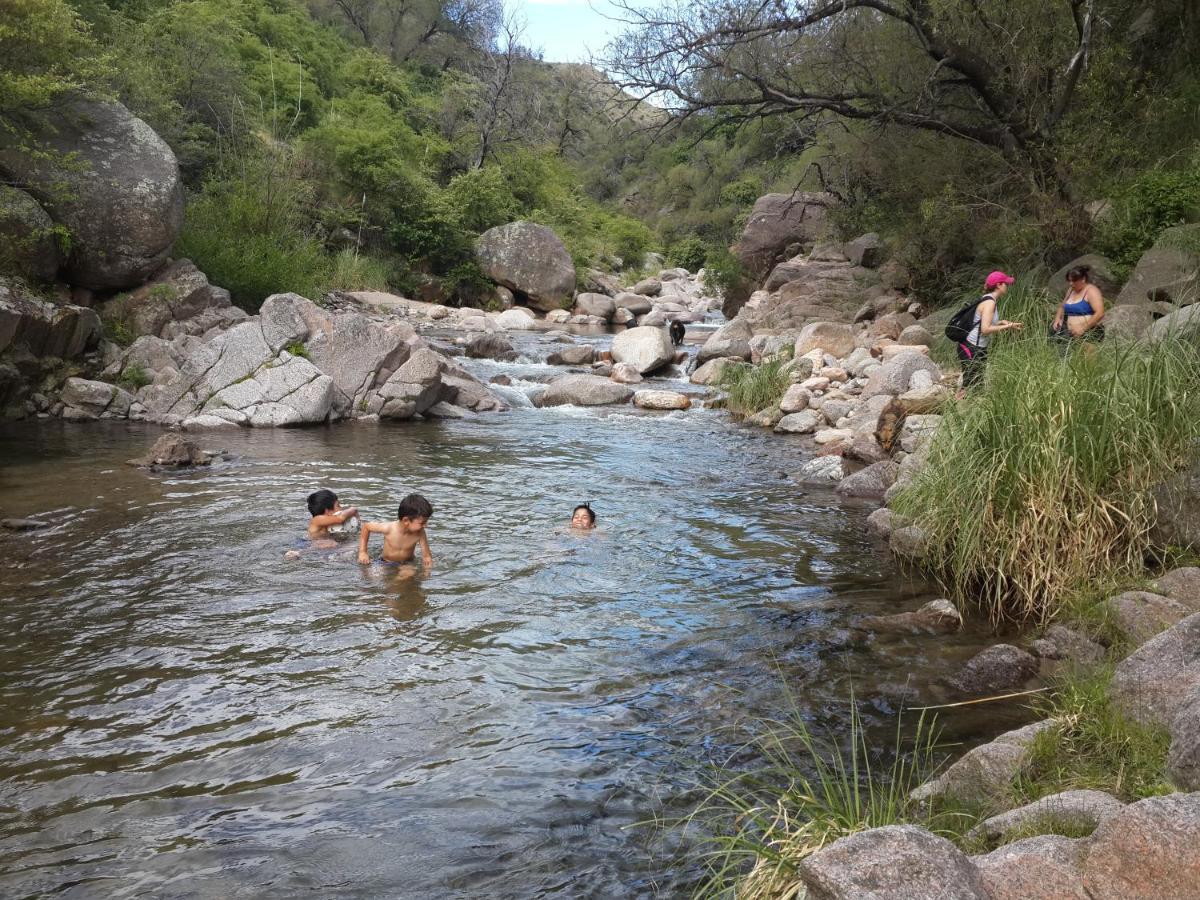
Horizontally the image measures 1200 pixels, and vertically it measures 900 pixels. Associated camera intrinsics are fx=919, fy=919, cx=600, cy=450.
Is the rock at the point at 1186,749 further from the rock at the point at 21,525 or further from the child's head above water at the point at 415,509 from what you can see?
the rock at the point at 21,525

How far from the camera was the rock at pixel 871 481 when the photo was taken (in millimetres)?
10414

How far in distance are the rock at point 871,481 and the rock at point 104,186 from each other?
40.6ft

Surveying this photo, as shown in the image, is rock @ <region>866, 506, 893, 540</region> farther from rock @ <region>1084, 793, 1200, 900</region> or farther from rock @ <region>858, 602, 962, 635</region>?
rock @ <region>1084, 793, 1200, 900</region>

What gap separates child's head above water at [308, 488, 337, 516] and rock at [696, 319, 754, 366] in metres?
13.1

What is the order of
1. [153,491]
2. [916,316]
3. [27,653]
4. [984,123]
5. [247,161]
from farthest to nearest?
1. [247,161]
2. [916,316]
3. [984,123]
4. [153,491]
5. [27,653]

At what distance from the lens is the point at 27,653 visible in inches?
222

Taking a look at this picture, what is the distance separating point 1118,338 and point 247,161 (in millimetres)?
19954

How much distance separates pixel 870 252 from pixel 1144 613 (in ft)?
59.5

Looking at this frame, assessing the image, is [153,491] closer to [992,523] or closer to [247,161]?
[992,523]

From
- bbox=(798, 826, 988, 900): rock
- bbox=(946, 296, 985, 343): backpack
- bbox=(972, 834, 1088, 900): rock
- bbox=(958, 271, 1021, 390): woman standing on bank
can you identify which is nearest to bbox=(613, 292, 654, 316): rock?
bbox=(946, 296, 985, 343): backpack

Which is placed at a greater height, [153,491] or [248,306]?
[248,306]

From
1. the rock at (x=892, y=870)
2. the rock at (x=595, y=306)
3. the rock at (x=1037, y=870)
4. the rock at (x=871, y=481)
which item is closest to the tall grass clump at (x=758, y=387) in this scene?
the rock at (x=871, y=481)

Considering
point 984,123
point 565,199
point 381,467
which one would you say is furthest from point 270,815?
point 565,199

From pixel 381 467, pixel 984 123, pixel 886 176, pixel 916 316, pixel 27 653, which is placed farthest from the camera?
pixel 886 176
